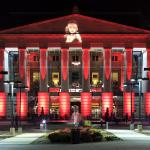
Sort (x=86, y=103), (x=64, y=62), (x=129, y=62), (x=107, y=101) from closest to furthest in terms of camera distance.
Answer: (x=107, y=101)
(x=86, y=103)
(x=129, y=62)
(x=64, y=62)

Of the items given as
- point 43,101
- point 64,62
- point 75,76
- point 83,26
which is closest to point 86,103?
point 75,76

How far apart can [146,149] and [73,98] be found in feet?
234

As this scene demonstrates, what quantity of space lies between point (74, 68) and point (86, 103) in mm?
7595

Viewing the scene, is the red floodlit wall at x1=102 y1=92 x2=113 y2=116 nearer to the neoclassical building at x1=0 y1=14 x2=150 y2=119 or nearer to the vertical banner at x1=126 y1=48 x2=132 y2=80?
the neoclassical building at x1=0 y1=14 x2=150 y2=119

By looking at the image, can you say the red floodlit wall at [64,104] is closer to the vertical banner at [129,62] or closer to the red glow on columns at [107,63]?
the red glow on columns at [107,63]

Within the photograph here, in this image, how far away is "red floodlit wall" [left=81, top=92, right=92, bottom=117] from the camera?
322ft

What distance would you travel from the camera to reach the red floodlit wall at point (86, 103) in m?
98.2

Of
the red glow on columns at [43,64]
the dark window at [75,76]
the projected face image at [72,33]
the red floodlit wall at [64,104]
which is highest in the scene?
the projected face image at [72,33]

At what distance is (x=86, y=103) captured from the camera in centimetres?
9825

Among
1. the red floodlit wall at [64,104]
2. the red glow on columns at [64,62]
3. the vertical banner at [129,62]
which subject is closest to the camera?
the red floodlit wall at [64,104]

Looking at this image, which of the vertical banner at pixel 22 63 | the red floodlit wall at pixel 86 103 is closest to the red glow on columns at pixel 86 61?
the red floodlit wall at pixel 86 103

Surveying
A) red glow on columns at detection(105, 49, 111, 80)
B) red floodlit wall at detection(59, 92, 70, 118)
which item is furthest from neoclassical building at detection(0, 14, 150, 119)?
red glow on columns at detection(105, 49, 111, 80)

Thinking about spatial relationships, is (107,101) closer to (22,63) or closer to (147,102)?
(147,102)

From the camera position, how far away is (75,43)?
332 feet
